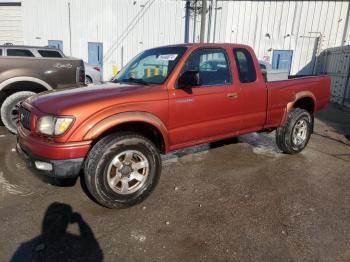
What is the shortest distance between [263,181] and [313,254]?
164 cm

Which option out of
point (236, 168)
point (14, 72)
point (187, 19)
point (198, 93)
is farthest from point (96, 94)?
point (187, 19)

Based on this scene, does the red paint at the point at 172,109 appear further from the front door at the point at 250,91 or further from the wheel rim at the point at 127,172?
the wheel rim at the point at 127,172

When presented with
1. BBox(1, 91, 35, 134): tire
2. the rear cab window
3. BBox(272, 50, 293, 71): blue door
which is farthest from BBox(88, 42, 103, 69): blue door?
BBox(1, 91, 35, 134): tire

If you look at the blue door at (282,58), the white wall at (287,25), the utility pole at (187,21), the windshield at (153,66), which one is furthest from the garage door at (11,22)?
the windshield at (153,66)

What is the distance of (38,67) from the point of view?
6.05 m

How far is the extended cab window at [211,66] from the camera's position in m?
3.94

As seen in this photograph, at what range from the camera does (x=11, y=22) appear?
21875 millimetres

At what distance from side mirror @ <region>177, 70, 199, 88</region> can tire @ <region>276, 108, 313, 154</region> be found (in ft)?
7.90

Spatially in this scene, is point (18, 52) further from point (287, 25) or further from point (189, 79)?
point (287, 25)

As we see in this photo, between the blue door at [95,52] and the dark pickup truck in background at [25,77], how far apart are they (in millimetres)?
13942

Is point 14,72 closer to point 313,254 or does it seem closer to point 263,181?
point 263,181

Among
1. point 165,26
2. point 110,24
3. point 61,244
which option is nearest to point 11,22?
point 110,24

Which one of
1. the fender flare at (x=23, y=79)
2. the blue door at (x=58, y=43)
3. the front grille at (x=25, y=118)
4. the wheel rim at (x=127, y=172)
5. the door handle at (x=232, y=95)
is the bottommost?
the wheel rim at (x=127, y=172)

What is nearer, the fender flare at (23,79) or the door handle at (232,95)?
the door handle at (232,95)
